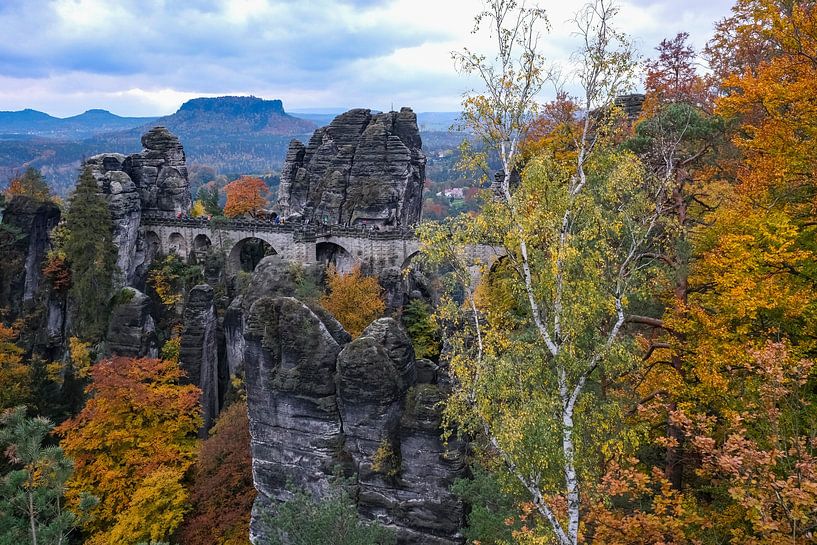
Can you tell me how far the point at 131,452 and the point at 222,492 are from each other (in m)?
5.11

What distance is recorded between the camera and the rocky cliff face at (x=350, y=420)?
16.1 m

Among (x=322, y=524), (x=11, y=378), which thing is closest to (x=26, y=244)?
(x=11, y=378)

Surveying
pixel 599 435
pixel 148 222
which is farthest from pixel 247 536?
pixel 148 222

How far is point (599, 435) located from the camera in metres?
11.6

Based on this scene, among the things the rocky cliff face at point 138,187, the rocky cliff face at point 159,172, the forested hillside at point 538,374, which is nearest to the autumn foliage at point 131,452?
the forested hillside at point 538,374

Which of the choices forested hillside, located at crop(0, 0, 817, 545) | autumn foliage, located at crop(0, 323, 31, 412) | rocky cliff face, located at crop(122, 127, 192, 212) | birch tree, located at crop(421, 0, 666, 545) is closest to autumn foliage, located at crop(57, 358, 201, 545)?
forested hillside, located at crop(0, 0, 817, 545)

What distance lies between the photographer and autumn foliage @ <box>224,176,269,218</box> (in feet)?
174

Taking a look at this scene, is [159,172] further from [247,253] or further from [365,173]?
[365,173]

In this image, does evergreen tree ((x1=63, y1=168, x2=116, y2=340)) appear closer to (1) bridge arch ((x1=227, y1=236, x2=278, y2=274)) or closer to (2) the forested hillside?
(2) the forested hillside

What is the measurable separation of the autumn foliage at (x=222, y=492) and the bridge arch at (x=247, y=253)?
23478mm

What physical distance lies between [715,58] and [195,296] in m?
31.5

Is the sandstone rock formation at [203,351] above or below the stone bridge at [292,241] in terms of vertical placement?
below

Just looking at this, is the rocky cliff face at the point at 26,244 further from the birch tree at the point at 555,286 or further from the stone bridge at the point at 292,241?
the birch tree at the point at 555,286

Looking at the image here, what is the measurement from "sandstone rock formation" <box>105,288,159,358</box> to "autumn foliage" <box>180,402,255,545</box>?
12.6 m
